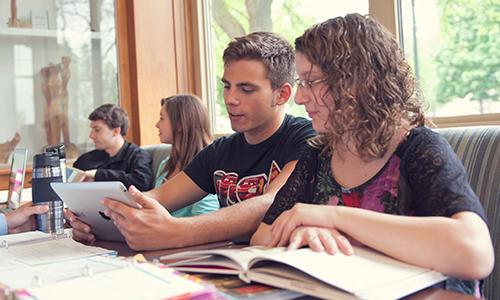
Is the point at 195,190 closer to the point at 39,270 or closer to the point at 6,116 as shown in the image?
the point at 39,270

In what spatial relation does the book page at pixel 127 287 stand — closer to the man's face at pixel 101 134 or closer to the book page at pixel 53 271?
the book page at pixel 53 271

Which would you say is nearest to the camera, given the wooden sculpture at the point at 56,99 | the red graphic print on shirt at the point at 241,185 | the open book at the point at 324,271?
the open book at the point at 324,271

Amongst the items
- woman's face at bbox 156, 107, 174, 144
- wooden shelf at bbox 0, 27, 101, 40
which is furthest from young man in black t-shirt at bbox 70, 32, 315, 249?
wooden shelf at bbox 0, 27, 101, 40

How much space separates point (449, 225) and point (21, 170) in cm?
180

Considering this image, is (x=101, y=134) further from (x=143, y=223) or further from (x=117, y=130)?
(x=143, y=223)

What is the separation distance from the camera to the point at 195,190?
1896 mm

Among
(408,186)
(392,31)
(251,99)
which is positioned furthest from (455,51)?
(408,186)

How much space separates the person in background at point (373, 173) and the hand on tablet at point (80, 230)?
1.50 ft

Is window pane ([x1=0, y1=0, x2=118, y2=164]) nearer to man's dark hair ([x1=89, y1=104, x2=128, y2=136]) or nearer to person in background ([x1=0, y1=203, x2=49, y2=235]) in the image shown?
man's dark hair ([x1=89, y1=104, x2=128, y2=136])

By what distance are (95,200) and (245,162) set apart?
1.80 ft

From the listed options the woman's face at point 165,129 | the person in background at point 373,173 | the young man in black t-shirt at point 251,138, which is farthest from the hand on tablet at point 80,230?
the woman's face at point 165,129

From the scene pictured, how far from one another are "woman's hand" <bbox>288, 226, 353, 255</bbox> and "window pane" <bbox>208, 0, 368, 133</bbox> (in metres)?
1.93

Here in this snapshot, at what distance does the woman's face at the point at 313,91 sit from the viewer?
125cm

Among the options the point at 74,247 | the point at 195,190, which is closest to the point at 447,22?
the point at 195,190
